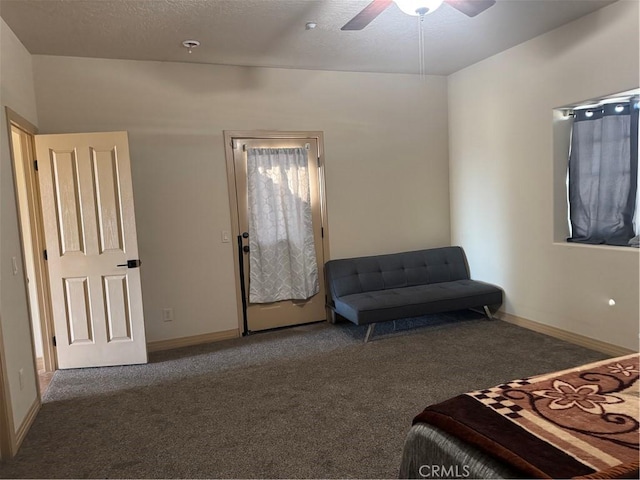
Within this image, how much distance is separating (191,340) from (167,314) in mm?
351

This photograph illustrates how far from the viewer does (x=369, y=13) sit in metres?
2.43

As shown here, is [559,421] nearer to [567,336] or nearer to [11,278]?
[567,336]

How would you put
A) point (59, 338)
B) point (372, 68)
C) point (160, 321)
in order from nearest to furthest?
point (59, 338) → point (160, 321) → point (372, 68)

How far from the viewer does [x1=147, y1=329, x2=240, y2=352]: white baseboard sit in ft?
13.5

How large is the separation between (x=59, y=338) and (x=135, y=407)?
1246 mm

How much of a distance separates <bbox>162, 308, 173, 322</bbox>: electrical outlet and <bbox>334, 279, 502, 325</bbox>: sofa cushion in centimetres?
162

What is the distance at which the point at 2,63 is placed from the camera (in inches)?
113

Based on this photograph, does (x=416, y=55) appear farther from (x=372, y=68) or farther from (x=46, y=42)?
(x=46, y=42)

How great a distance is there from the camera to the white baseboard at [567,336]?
340 cm

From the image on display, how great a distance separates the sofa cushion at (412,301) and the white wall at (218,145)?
0.68 m

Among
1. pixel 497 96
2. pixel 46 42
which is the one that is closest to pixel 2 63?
pixel 46 42

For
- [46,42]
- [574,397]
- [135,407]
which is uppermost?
[46,42]

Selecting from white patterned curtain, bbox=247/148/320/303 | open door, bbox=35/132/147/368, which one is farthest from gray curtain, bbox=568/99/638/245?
open door, bbox=35/132/147/368

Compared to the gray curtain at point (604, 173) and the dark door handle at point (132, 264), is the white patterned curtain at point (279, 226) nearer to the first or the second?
the dark door handle at point (132, 264)
